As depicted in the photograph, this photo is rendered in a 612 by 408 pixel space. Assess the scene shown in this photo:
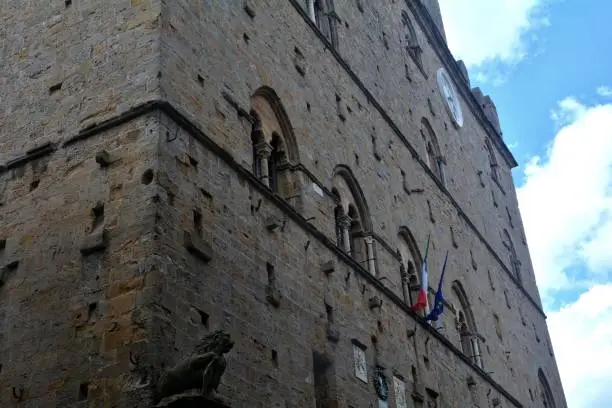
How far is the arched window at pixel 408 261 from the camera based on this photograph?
12172 mm

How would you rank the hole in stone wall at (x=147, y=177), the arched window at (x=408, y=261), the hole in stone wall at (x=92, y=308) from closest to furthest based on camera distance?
the hole in stone wall at (x=92, y=308)
the hole in stone wall at (x=147, y=177)
the arched window at (x=408, y=261)

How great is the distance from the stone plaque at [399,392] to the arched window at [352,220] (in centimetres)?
145

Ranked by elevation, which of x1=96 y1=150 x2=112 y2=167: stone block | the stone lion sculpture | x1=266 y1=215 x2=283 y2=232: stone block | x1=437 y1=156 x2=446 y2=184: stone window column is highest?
x1=437 y1=156 x2=446 y2=184: stone window column

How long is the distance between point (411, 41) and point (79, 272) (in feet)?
38.1

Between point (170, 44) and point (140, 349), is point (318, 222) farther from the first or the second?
point (140, 349)

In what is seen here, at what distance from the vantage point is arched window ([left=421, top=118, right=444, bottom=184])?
15.9m

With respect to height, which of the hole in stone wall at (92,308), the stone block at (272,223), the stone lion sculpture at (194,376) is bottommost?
the stone lion sculpture at (194,376)

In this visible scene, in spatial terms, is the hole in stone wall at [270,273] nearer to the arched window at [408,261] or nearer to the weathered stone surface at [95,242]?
the weathered stone surface at [95,242]

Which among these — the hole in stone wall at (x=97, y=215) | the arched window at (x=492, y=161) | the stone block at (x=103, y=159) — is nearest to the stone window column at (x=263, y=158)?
the stone block at (x=103, y=159)

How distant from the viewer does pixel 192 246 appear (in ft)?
23.2

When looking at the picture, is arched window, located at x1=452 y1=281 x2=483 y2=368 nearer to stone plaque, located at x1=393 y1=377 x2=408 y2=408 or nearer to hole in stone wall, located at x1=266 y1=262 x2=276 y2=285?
stone plaque, located at x1=393 y1=377 x2=408 y2=408

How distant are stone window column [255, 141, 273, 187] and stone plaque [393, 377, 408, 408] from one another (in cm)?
304

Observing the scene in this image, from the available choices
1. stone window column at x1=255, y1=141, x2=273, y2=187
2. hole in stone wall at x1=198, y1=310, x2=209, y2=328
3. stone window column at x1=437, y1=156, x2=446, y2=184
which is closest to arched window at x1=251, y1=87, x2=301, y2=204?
stone window column at x1=255, y1=141, x2=273, y2=187

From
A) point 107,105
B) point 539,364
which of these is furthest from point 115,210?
point 539,364
